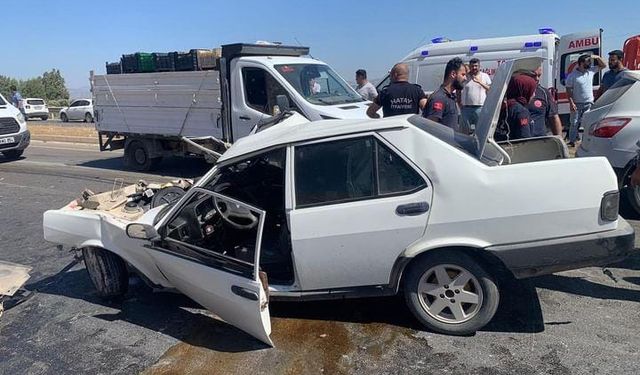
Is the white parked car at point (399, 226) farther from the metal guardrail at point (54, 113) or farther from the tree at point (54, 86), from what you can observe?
the tree at point (54, 86)

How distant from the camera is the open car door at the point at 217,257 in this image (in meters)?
3.56

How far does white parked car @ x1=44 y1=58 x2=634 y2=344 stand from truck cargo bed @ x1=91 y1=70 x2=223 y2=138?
19.6ft

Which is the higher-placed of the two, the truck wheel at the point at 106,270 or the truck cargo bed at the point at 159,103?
the truck cargo bed at the point at 159,103

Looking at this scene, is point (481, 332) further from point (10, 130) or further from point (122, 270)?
point (10, 130)

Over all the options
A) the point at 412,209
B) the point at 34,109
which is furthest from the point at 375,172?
the point at 34,109

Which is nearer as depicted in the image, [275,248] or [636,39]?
[275,248]

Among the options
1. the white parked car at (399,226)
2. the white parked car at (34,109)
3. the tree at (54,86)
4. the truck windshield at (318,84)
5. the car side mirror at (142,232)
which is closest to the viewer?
the white parked car at (399,226)

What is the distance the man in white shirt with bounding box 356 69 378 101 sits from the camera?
1106cm

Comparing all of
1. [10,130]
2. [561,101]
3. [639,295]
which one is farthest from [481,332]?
[10,130]

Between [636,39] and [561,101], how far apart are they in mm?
1887

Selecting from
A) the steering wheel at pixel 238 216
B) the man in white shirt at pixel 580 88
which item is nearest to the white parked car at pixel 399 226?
the steering wheel at pixel 238 216

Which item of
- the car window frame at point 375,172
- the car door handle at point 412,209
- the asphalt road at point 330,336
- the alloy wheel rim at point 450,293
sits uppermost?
the car window frame at point 375,172

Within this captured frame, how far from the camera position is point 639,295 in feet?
14.2

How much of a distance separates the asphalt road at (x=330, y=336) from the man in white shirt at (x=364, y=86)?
22.2 feet
